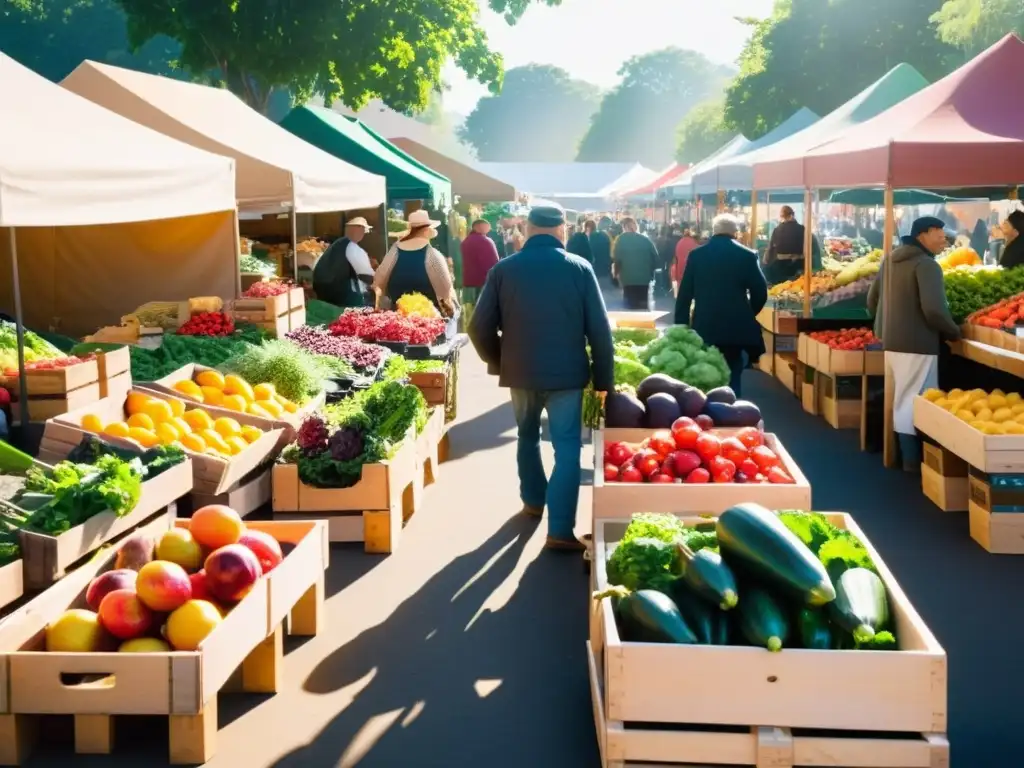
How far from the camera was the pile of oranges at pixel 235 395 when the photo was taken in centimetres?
854

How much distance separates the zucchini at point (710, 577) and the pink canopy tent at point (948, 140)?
5621 mm

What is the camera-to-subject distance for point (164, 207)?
8.73 m

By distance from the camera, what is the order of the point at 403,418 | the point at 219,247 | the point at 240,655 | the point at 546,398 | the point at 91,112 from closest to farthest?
1. the point at 240,655
2. the point at 546,398
3. the point at 403,418
4. the point at 91,112
5. the point at 219,247

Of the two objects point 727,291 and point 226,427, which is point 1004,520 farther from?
point 226,427

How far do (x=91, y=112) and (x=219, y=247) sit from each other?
3.21 meters

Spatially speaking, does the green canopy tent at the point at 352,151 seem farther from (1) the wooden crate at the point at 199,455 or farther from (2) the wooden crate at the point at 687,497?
(2) the wooden crate at the point at 687,497

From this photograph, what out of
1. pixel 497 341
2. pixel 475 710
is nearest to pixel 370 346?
pixel 497 341

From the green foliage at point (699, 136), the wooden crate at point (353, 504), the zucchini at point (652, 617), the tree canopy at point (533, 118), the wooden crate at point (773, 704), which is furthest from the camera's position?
the tree canopy at point (533, 118)

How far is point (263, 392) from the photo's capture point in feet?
29.3

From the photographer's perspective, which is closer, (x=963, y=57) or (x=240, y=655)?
(x=240, y=655)

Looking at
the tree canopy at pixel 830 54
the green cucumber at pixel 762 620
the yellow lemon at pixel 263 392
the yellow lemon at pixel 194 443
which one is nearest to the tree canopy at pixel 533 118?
the tree canopy at pixel 830 54

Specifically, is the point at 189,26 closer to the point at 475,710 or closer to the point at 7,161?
the point at 7,161

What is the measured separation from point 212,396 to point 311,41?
1772cm

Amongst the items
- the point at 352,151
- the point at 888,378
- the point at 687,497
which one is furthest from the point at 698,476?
the point at 352,151
